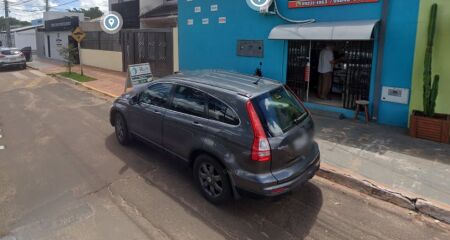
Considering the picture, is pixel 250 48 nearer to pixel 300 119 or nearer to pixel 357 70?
pixel 357 70

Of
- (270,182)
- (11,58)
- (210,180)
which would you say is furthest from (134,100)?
(11,58)

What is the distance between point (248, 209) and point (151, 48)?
13.2m

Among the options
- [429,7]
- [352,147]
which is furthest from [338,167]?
[429,7]

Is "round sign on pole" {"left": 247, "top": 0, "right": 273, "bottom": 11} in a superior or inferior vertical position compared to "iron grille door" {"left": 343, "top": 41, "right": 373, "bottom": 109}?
superior

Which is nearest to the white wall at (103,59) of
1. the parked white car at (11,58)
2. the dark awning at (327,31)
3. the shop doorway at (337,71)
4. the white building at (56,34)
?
the white building at (56,34)

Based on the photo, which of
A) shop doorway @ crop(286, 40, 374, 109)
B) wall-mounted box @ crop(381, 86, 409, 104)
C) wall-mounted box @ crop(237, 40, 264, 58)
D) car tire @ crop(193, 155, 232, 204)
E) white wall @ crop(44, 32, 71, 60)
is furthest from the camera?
white wall @ crop(44, 32, 71, 60)

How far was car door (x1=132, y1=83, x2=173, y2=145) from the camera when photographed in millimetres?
5242

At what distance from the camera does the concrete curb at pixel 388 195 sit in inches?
166

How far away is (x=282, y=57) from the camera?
31.0 ft

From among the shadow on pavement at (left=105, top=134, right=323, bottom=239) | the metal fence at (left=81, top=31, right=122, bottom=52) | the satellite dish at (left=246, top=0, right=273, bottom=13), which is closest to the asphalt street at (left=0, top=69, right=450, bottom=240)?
the shadow on pavement at (left=105, top=134, right=323, bottom=239)

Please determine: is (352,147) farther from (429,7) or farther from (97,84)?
(97,84)

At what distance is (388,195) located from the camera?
182 inches

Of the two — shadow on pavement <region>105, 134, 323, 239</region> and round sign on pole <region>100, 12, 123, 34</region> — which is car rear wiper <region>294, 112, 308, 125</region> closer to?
shadow on pavement <region>105, 134, 323, 239</region>

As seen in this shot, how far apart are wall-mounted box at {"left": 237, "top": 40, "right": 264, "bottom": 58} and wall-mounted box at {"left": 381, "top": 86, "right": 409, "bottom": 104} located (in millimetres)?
3636
